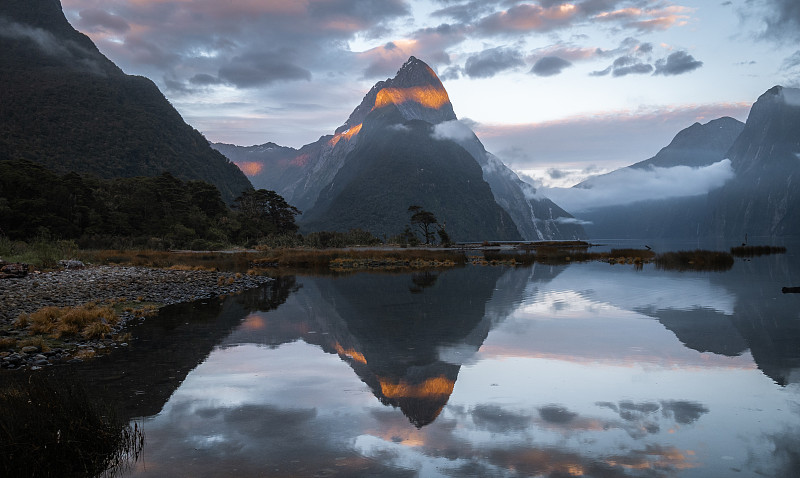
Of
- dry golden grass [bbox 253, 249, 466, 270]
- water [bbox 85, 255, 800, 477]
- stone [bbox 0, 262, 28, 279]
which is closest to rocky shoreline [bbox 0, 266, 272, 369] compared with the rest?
stone [bbox 0, 262, 28, 279]

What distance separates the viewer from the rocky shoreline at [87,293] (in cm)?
1362

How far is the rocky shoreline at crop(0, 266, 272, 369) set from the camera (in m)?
13.6

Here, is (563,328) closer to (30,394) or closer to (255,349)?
(255,349)

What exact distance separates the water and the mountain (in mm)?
122389

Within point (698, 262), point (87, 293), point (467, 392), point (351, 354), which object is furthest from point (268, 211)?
point (467, 392)

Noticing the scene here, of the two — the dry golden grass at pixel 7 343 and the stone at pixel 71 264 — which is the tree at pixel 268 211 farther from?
the dry golden grass at pixel 7 343

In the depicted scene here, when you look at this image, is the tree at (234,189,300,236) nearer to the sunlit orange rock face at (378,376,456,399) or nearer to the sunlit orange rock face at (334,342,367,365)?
the sunlit orange rock face at (334,342,367,365)

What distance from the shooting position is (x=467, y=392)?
35.9 feet

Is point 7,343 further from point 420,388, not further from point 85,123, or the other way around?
point 85,123

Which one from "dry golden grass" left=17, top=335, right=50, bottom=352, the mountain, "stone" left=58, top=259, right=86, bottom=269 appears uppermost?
the mountain

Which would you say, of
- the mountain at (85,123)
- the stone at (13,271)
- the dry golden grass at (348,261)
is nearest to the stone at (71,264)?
the stone at (13,271)

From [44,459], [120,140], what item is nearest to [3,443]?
[44,459]

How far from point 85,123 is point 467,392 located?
556 ft

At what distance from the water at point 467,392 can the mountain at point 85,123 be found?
12239 cm
